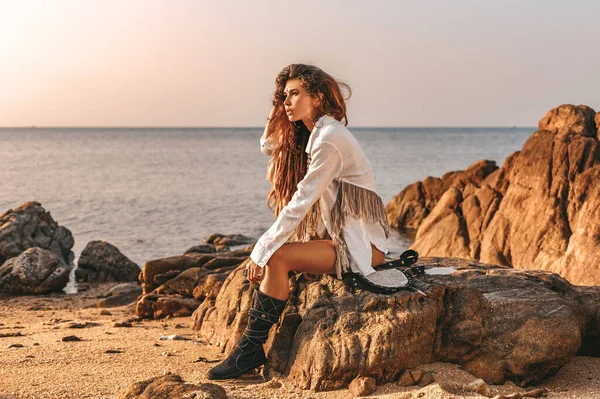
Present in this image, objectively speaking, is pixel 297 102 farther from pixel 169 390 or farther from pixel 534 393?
pixel 534 393

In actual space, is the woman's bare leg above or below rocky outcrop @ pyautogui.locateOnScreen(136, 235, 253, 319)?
above

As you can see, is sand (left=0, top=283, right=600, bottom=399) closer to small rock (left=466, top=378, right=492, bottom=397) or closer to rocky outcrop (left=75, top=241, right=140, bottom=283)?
small rock (left=466, top=378, right=492, bottom=397)

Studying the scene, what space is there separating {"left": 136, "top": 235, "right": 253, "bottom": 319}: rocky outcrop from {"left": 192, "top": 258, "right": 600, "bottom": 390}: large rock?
112 inches

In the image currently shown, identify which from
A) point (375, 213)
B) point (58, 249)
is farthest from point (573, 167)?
point (58, 249)

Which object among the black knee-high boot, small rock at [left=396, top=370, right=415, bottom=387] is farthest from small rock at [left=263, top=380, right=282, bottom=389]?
small rock at [left=396, top=370, right=415, bottom=387]

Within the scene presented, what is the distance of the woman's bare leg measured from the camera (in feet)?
18.8

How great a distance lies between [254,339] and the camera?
5.84 meters

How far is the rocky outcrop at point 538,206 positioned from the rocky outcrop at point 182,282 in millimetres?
6144

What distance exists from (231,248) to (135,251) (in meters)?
3.02

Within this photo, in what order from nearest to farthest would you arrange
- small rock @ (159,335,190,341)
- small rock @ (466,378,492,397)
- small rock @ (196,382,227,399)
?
small rock @ (196,382,227,399) < small rock @ (466,378,492,397) < small rock @ (159,335,190,341)

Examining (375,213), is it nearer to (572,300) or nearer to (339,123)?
(339,123)

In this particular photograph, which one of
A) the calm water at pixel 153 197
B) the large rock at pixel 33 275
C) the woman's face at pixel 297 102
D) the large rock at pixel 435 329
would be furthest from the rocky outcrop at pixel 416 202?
the woman's face at pixel 297 102

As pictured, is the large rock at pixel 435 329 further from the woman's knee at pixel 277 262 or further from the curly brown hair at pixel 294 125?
the curly brown hair at pixel 294 125

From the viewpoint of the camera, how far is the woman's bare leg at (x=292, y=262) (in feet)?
18.8
